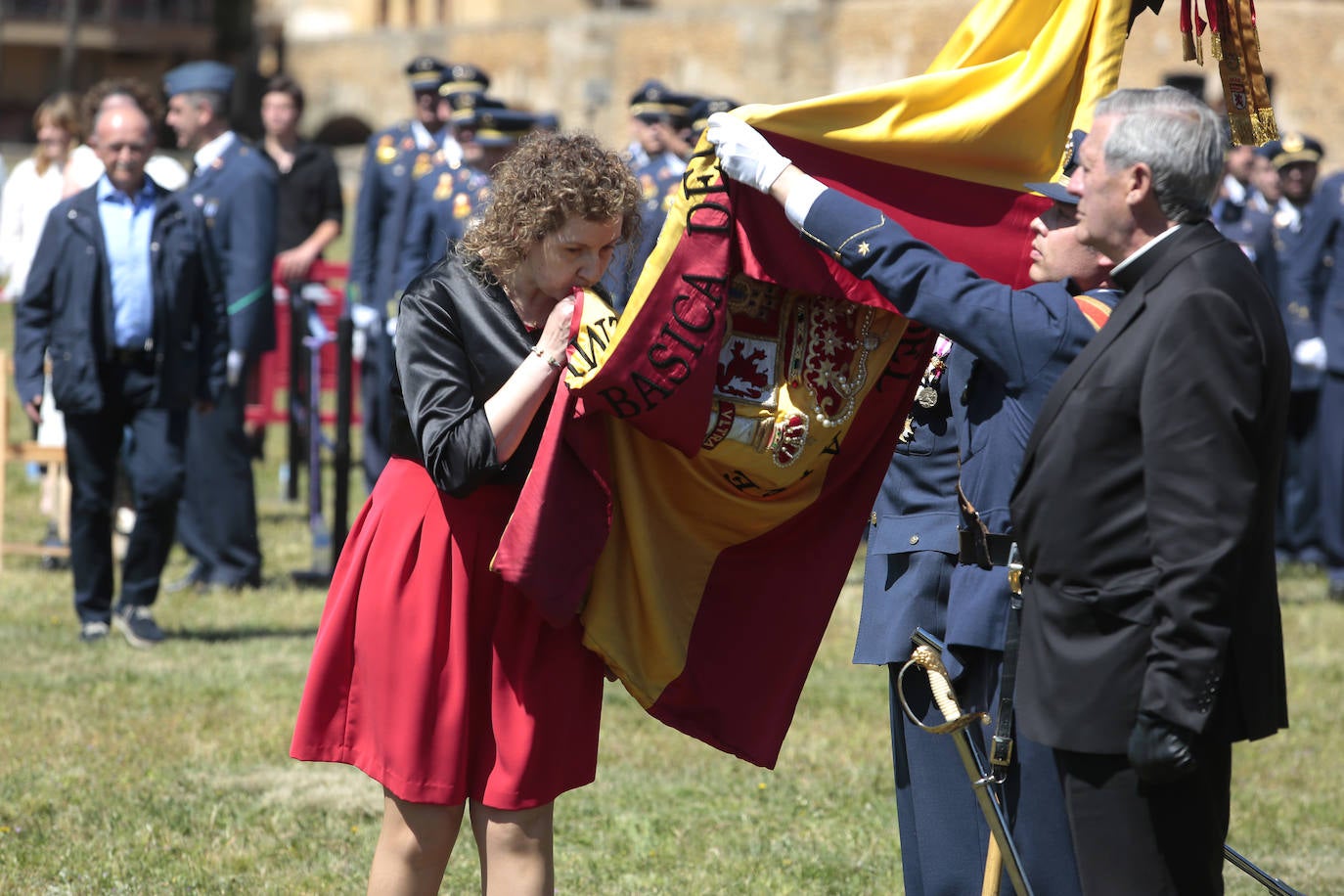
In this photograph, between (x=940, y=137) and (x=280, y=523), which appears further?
(x=280, y=523)

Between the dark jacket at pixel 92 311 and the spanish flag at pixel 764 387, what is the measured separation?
465 cm

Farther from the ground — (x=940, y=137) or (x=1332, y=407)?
(x=940, y=137)

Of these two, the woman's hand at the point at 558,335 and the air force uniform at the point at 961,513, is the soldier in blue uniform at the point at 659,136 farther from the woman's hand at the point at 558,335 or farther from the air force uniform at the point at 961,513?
the woman's hand at the point at 558,335

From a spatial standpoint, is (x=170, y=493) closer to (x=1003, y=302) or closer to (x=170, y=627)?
(x=170, y=627)

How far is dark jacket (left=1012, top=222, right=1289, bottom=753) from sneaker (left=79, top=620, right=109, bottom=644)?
5.97 metres

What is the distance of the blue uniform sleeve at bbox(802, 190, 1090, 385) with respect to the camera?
328 cm

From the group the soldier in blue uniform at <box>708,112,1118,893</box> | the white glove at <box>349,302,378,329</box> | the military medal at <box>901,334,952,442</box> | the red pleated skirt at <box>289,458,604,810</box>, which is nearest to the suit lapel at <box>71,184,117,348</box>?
the white glove at <box>349,302,378,329</box>

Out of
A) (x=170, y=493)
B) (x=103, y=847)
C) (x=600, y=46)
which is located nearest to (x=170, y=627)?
(x=170, y=493)

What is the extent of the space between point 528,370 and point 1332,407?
26.5ft

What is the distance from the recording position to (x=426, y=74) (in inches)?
444

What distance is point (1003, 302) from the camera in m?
3.28

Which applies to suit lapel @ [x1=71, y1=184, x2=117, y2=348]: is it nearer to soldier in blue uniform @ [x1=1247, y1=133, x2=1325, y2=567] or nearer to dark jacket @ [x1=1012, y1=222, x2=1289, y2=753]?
dark jacket @ [x1=1012, y1=222, x2=1289, y2=753]

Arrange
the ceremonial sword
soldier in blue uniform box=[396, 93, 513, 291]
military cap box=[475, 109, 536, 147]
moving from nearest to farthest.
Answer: the ceremonial sword
military cap box=[475, 109, 536, 147]
soldier in blue uniform box=[396, 93, 513, 291]

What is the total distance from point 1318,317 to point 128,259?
23.1 ft
